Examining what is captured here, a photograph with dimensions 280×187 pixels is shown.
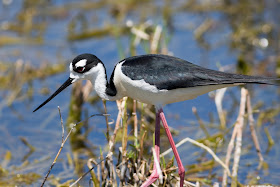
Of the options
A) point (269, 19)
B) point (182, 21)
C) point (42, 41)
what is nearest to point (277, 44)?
point (269, 19)

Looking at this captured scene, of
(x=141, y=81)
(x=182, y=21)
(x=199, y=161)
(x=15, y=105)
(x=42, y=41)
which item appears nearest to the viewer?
(x=141, y=81)

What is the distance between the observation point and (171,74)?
12.7 ft

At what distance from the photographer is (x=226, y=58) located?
721 cm

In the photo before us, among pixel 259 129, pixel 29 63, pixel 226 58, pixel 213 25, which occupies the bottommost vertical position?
pixel 259 129

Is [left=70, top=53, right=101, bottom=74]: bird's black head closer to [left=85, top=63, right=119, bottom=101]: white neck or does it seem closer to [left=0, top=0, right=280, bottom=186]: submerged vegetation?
[left=85, top=63, right=119, bottom=101]: white neck

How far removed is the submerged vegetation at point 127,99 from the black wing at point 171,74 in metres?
0.38

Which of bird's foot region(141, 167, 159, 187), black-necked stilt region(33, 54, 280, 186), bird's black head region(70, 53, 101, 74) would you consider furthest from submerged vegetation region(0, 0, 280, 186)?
bird's black head region(70, 53, 101, 74)

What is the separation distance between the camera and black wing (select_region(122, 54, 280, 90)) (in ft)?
12.4

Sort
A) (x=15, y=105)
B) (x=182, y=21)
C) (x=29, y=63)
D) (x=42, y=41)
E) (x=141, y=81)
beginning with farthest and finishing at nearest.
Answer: (x=182, y=21)
(x=42, y=41)
(x=29, y=63)
(x=15, y=105)
(x=141, y=81)

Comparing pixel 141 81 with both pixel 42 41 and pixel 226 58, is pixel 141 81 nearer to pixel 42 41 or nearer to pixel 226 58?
pixel 226 58

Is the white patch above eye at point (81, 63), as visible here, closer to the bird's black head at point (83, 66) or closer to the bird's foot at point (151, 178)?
the bird's black head at point (83, 66)

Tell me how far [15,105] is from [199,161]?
2.49 meters

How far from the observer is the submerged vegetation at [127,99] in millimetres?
4422

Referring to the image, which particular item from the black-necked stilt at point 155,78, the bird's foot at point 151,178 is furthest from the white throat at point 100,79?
the bird's foot at point 151,178
